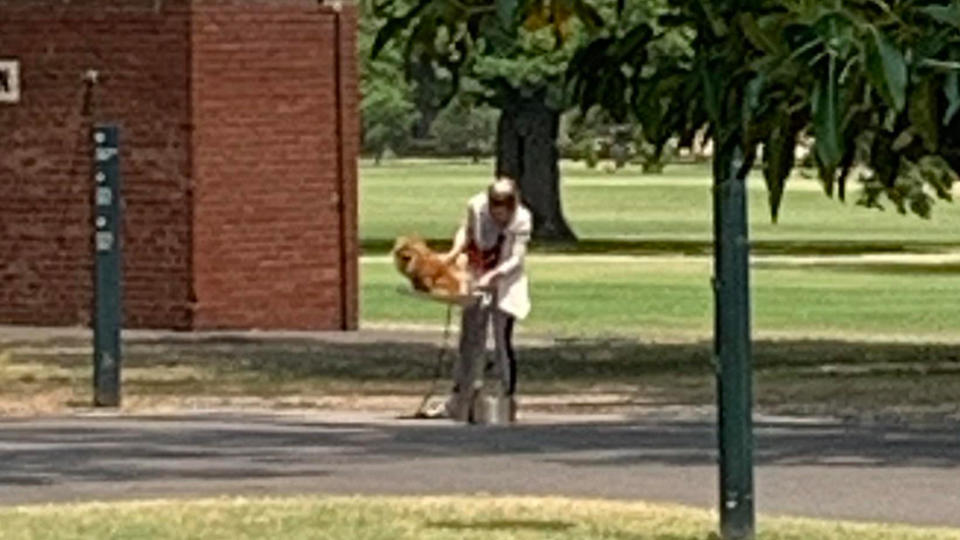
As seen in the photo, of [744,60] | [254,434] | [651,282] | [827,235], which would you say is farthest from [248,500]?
[827,235]

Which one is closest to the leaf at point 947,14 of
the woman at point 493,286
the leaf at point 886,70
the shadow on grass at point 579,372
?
the leaf at point 886,70

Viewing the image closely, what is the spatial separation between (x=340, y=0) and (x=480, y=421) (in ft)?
41.3

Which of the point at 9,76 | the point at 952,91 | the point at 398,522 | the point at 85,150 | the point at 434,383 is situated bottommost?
the point at 434,383

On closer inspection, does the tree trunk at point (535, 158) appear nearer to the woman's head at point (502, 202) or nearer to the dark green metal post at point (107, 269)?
the dark green metal post at point (107, 269)

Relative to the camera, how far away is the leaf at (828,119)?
18.1 feet

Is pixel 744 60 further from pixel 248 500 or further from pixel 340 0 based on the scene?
pixel 340 0

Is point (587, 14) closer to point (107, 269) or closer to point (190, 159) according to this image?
point (107, 269)

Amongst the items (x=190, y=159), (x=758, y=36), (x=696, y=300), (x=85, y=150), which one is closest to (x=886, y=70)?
(x=758, y=36)

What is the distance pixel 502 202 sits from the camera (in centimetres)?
2192

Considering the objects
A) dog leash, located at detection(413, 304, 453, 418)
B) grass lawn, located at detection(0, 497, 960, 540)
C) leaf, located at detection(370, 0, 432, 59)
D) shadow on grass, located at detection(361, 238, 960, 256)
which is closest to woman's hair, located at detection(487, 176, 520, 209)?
dog leash, located at detection(413, 304, 453, 418)

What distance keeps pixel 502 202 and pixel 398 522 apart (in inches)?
296

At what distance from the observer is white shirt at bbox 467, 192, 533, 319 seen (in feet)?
72.0

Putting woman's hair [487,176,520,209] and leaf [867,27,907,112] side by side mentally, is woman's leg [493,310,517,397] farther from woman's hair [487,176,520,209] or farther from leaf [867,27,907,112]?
leaf [867,27,907,112]

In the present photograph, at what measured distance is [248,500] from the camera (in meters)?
15.7
